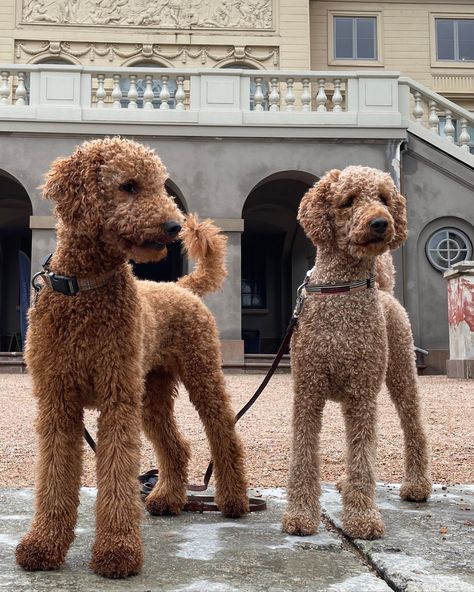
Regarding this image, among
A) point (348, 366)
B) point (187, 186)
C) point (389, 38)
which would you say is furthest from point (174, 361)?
point (389, 38)

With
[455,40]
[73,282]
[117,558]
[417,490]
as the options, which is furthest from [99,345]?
[455,40]

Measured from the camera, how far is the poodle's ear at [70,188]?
2.53 metres

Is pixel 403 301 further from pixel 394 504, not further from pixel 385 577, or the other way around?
pixel 385 577

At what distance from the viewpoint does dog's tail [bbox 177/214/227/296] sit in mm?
3662

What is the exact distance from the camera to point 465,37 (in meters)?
23.2

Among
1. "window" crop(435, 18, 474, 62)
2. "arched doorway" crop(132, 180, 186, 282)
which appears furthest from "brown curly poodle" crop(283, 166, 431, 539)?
"window" crop(435, 18, 474, 62)

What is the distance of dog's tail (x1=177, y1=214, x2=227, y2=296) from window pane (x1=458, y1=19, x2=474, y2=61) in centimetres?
2227

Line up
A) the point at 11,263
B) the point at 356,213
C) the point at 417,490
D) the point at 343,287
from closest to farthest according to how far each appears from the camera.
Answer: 1. the point at 356,213
2. the point at 343,287
3. the point at 417,490
4. the point at 11,263

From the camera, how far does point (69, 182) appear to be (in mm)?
2564

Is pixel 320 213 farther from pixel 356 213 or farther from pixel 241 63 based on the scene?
pixel 241 63

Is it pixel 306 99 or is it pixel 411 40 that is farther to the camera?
pixel 411 40

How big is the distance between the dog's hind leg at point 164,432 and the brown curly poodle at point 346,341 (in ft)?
2.37

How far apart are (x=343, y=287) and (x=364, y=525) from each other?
0.99m

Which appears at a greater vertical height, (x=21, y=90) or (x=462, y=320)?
(x=21, y=90)
